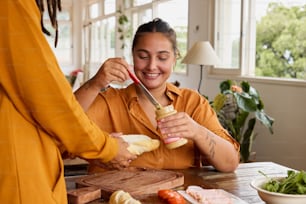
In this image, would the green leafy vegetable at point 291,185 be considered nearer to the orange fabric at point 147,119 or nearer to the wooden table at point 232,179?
the wooden table at point 232,179

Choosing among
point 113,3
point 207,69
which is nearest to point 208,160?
point 207,69

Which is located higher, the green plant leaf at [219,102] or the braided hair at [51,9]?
the braided hair at [51,9]

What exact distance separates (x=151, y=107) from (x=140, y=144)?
10.7 inches

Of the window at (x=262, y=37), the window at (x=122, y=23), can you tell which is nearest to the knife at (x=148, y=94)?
the window at (x=262, y=37)

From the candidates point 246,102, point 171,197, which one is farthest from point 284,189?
point 246,102

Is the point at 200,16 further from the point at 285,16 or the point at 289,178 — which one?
the point at 289,178

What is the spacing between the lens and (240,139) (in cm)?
324

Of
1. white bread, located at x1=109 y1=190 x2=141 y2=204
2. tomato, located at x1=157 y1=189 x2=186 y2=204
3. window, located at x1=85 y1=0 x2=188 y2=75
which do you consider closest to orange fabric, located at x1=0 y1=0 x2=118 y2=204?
white bread, located at x1=109 y1=190 x2=141 y2=204

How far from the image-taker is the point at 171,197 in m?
0.98

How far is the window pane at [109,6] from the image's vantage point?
810 centimetres

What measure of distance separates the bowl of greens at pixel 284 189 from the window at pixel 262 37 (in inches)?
88.2

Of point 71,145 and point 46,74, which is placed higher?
point 46,74

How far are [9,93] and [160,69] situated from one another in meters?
0.75

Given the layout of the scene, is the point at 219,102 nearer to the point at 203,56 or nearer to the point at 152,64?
the point at 203,56
